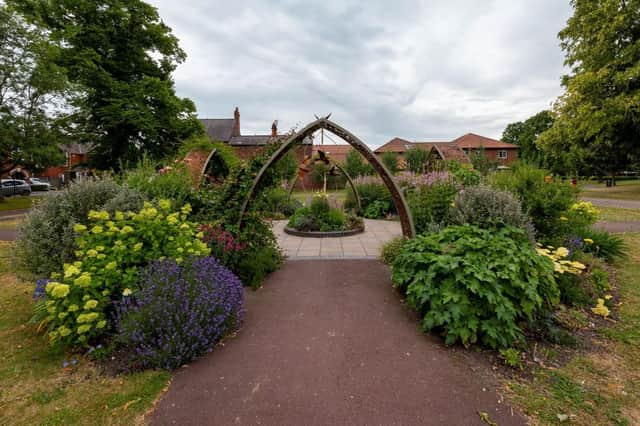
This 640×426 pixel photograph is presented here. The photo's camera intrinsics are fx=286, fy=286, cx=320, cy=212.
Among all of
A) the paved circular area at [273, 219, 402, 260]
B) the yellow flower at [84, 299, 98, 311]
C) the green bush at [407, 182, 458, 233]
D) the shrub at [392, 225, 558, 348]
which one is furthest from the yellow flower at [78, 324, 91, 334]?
the green bush at [407, 182, 458, 233]

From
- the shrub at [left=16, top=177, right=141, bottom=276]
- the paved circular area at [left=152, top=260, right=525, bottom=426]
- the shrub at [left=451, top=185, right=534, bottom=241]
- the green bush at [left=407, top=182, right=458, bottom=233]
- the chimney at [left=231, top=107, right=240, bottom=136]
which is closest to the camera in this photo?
the paved circular area at [left=152, top=260, right=525, bottom=426]

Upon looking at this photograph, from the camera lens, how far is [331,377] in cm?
223

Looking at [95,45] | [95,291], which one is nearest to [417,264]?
[95,291]

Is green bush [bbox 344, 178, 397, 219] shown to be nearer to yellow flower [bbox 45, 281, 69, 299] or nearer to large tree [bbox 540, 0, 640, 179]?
yellow flower [bbox 45, 281, 69, 299]

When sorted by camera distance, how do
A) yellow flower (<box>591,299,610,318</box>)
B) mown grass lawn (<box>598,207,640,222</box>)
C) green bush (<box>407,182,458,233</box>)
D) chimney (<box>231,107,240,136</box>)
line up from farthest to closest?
1. chimney (<box>231,107,240,136</box>)
2. mown grass lawn (<box>598,207,640,222</box>)
3. green bush (<box>407,182,458,233</box>)
4. yellow flower (<box>591,299,610,318</box>)

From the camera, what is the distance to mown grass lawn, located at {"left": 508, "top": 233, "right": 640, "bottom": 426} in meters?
1.87

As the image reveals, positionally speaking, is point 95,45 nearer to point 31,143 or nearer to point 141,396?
point 31,143

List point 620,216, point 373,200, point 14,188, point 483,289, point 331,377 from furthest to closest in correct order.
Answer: point 14,188 → point 373,200 → point 620,216 → point 483,289 → point 331,377

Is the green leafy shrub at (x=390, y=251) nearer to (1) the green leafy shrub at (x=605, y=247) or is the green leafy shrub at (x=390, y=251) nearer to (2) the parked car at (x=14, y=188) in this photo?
(1) the green leafy shrub at (x=605, y=247)

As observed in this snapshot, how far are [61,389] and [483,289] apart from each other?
137 inches

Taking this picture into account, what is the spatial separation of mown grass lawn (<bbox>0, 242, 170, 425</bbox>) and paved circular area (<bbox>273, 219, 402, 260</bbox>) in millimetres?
3546

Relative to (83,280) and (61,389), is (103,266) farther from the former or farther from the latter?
(61,389)

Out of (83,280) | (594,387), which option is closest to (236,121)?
(83,280)

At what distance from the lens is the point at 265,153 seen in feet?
15.5
